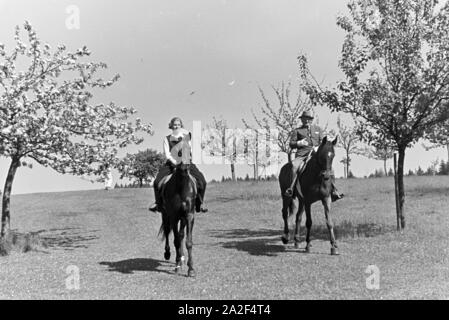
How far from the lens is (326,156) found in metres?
14.6

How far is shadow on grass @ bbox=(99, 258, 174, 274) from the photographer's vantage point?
14494 millimetres

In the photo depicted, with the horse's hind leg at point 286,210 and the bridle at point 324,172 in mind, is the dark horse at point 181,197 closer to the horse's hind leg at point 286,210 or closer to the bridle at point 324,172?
the bridle at point 324,172

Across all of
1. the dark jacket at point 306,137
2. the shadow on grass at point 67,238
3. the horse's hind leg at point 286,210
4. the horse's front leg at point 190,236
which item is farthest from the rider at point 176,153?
the shadow on grass at point 67,238

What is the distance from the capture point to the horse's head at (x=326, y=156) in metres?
14.6

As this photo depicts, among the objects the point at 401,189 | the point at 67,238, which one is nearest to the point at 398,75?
the point at 401,189

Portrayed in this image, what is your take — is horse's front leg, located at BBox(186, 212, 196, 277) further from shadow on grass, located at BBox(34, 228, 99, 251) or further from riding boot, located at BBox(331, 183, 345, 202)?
shadow on grass, located at BBox(34, 228, 99, 251)

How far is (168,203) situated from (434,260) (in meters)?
8.79

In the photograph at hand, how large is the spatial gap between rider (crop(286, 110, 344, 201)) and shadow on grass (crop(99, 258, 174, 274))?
A: 5098 millimetres

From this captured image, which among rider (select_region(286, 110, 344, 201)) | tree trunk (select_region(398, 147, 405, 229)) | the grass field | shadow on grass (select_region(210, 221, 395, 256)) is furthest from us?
tree trunk (select_region(398, 147, 405, 229))

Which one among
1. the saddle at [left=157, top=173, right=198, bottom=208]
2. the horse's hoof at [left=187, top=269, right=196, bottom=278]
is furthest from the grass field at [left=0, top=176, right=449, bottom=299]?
the saddle at [left=157, top=173, right=198, bottom=208]

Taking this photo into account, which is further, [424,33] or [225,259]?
[424,33]

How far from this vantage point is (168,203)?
42.4 ft
